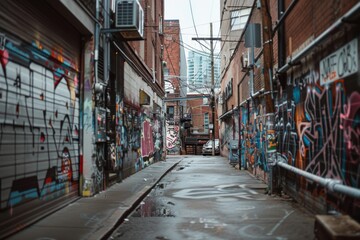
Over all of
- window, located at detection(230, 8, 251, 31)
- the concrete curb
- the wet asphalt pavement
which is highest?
window, located at detection(230, 8, 251, 31)

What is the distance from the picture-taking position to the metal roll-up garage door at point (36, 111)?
636 cm

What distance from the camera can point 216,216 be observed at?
332 inches

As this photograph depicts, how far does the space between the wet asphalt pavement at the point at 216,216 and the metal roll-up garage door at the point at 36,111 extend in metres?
1.61

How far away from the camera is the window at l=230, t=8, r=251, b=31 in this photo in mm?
28188

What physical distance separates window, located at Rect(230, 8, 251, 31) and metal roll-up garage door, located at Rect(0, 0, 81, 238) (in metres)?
20.1

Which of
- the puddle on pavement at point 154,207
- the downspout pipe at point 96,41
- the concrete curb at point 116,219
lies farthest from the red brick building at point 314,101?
the downspout pipe at point 96,41

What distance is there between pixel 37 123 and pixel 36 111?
0.21 metres

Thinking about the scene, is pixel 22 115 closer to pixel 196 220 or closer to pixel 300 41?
pixel 196 220

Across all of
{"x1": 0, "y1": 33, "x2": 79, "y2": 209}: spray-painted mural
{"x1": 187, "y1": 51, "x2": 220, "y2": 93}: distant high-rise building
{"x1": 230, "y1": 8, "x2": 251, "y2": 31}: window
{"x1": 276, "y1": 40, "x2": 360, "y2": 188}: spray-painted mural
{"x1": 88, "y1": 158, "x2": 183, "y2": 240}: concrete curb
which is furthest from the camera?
{"x1": 187, "y1": 51, "x2": 220, "y2": 93}: distant high-rise building

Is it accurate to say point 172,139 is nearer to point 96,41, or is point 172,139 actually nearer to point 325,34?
point 96,41

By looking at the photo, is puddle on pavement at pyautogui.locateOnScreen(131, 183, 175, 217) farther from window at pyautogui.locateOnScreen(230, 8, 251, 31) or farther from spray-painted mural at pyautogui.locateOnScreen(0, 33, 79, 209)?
window at pyautogui.locateOnScreen(230, 8, 251, 31)

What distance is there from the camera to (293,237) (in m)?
6.59

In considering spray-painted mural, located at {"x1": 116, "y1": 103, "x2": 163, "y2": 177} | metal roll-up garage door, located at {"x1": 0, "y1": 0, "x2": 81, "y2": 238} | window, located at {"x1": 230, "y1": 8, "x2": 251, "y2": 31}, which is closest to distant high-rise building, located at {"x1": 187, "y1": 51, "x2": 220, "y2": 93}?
window, located at {"x1": 230, "y1": 8, "x2": 251, "y2": 31}

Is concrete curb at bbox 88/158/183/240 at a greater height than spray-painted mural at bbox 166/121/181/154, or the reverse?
spray-painted mural at bbox 166/121/181/154
